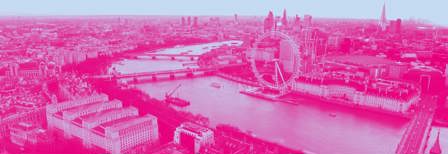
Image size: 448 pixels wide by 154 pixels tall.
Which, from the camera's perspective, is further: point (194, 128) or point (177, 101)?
point (177, 101)

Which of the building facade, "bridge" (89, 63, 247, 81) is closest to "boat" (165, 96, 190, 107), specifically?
the building facade

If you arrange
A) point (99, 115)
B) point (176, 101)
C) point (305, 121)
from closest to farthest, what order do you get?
1. point (99, 115)
2. point (305, 121)
3. point (176, 101)

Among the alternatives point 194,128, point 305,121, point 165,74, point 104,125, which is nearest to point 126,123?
point 104,125

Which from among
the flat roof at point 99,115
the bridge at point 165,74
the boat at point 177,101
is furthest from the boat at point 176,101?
the bridge at point 165,74

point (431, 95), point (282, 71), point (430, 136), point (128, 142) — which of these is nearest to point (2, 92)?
point (128, 142)

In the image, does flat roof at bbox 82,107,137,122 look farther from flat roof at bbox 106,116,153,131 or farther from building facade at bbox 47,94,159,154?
flat roof at bbox 106,116,153,131

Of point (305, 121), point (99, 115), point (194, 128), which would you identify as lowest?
point (305, 121)

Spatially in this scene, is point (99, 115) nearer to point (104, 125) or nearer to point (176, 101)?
point (104, 125)
